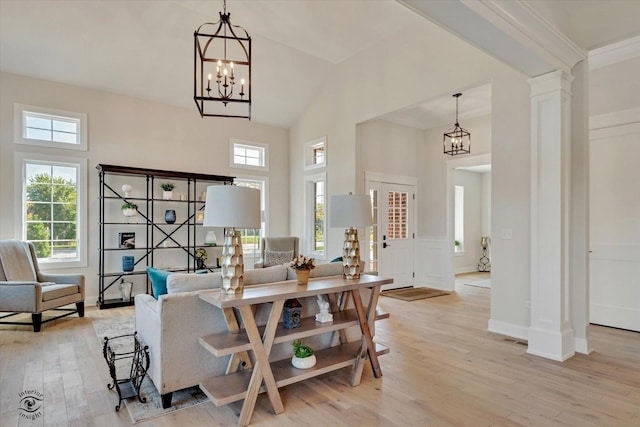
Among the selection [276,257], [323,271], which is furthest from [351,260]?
[276,257]

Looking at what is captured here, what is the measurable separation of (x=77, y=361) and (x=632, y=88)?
6.64 meters

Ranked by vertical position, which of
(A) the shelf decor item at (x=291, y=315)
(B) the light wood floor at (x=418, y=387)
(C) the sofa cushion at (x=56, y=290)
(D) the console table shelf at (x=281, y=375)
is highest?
(A) the shelf decor item at (x=291, y=315)

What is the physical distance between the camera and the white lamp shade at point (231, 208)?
249cm

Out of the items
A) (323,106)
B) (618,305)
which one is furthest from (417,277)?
(323,106)

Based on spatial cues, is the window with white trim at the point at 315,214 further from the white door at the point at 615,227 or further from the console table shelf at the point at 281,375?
the white door at the point at 615,227

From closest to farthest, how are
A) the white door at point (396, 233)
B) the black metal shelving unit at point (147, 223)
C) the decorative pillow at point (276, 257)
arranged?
the black metal shelving unit at point (147, 223), the decorative pillow at point (276, 257), the white door at point (396, 233)

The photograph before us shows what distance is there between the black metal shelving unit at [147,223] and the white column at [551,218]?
492 centimetres

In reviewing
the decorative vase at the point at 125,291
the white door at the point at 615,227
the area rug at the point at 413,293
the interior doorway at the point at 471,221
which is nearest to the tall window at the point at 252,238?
the decorative vase at the point at 125,291

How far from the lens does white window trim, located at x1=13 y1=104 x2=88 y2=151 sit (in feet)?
16.6

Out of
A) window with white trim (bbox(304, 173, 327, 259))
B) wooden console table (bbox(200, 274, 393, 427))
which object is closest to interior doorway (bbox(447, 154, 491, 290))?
window with white trim (bbox(304, 173, 327, 259))

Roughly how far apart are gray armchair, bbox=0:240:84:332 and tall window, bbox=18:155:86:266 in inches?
15.7

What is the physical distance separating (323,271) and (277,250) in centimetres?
328

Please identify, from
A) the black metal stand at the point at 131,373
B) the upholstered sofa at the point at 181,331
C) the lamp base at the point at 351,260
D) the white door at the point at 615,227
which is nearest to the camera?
the upholstered sofa at the point at 181,331

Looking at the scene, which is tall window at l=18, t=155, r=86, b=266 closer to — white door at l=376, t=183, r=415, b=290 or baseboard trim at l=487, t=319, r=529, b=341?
white door at l=376, t=183, r=415, b=290
